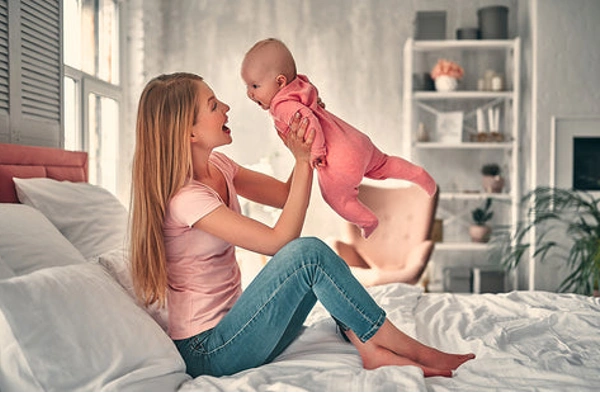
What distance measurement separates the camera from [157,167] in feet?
6.03

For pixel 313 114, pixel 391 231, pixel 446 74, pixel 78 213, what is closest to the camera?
pixel 313 114

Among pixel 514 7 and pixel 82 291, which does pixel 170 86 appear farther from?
pixel 514 7

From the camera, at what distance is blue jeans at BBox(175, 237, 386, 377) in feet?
5.68

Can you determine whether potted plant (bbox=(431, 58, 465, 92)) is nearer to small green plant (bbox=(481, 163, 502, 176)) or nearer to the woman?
small green plant (bbox=(481, 163, 502, 176))

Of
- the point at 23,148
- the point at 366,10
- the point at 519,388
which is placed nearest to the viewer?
the point at 519,388

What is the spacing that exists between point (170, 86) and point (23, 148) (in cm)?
102

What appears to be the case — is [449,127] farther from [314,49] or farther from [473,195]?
[314,49]

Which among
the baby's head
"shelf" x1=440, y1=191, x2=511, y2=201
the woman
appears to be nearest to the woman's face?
the woman

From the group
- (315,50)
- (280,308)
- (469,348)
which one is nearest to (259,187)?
(280,308)

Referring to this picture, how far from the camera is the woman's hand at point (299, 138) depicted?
1950 mm

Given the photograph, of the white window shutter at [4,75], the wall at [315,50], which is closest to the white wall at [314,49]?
the wall at [315,50]

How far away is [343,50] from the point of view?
18.9 ft

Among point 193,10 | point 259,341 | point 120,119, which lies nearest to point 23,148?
point 259,341

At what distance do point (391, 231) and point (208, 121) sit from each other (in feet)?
9.57
